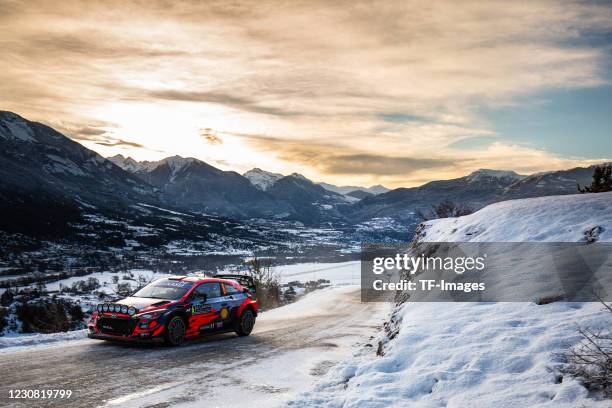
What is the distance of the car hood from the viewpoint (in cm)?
1081

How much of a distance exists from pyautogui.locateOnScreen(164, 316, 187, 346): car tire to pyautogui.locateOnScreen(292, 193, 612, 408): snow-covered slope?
4.43 metres

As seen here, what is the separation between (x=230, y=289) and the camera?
1345 centimetres

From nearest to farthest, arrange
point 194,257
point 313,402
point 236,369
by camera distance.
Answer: point 313,402 < point 236,369 < point 194,257

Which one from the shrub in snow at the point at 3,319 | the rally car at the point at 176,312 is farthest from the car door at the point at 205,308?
the shrub in snow at the point at 3,319

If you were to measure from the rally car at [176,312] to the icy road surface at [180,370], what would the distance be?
1.16ft

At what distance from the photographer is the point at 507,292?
830 cm

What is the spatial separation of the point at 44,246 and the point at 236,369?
462 ft

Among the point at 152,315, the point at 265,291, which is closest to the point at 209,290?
the point at 152,315

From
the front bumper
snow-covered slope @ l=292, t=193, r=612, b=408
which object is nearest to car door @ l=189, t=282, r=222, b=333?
the front bumper

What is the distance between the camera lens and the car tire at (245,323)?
1316cm

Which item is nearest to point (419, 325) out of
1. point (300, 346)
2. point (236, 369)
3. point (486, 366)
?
point (486, 366)

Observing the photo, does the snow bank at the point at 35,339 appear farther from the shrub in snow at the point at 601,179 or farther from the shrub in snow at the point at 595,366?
the shrub in snow at the point at 601,179

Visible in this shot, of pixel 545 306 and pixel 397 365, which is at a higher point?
pixel 545 306

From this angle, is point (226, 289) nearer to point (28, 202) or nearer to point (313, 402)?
point (313, 402)
